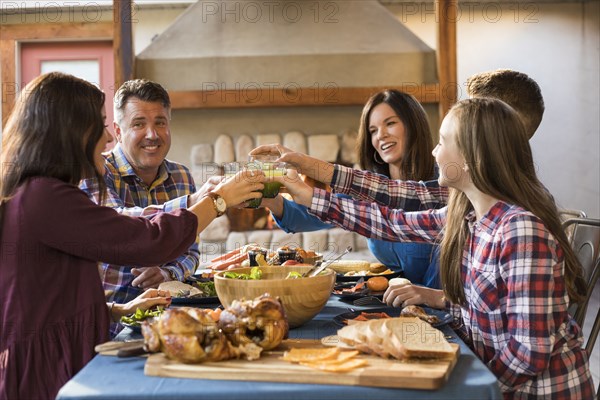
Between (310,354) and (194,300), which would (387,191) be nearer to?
(194,300)

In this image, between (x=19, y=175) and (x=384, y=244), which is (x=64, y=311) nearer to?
(x=19, y=175)

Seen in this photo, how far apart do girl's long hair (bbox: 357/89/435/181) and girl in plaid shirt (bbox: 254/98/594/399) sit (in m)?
0.94

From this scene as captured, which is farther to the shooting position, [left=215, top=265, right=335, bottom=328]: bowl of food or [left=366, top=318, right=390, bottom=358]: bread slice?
[left=215, top=265, right=335, bottom=328]: bowl of food

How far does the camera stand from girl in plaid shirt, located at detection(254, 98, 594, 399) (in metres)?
1.44

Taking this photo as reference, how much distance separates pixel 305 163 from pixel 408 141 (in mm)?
501

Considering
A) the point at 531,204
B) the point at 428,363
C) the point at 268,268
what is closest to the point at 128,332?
the point at 268,268

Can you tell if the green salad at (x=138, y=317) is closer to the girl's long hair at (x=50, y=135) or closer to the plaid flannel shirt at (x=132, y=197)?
the girl's long hair at (x=50, y=135)

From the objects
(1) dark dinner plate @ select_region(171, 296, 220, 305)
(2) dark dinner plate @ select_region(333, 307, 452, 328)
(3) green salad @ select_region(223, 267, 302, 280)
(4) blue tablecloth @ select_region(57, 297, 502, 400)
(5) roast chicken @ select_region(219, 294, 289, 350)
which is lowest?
(4) blue tablecloth @ select_region(57, 297, 502, 400)

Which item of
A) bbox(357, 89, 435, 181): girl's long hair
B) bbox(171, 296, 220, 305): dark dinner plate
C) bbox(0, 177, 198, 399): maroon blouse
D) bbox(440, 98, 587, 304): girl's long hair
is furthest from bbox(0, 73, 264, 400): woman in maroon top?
bbox(357, 89, 435, 181): girl's long hair

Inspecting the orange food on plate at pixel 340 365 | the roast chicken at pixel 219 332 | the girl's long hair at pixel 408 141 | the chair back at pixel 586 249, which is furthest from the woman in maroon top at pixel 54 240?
the girl's long hair at pixel 408 141

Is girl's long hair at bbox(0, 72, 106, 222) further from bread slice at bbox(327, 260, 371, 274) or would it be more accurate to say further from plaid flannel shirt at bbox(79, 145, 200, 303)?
bread slice at bbox(327, 260, 371, 274)

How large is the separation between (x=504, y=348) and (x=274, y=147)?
1276mm

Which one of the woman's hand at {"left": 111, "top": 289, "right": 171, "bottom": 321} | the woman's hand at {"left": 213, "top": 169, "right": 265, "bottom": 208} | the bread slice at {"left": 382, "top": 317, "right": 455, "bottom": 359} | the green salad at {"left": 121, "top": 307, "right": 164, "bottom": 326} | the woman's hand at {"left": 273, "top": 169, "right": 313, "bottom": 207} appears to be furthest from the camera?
the woman's hand at {"left": 273, "top": 169, "right": 313, "bottom": 207}

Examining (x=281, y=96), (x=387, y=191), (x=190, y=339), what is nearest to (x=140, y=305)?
(x=190, y=339)
